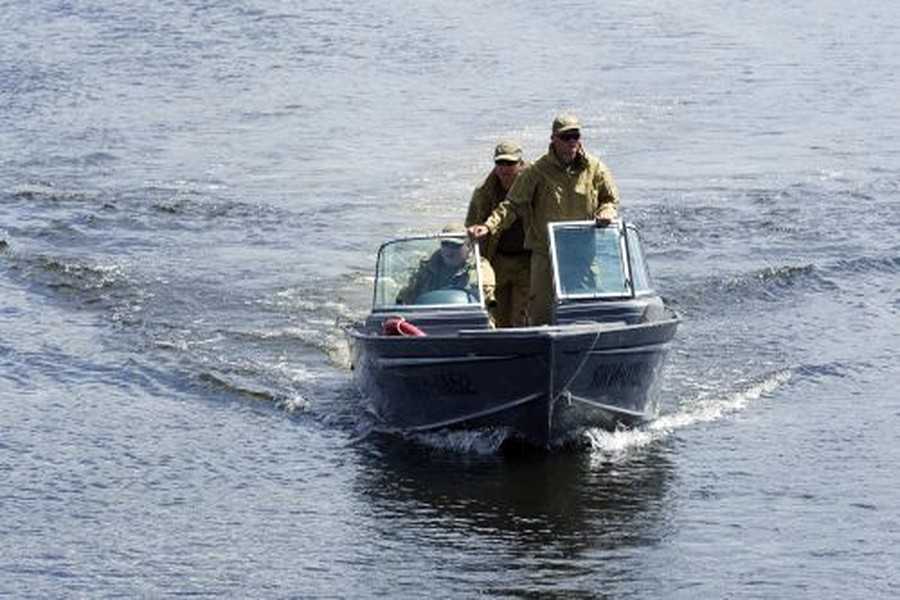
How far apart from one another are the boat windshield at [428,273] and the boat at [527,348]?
0.04ft

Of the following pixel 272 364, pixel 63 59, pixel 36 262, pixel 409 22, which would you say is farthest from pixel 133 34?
pixel 272 364

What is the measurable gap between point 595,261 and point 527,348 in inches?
59.5

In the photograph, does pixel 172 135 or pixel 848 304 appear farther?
pixel 172 135

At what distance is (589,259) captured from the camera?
17.7 metres

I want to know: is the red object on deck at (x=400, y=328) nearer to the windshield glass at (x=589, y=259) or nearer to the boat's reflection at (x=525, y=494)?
the boat's reflection at (x=525, y=494)

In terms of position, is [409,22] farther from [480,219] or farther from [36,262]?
[480,219]

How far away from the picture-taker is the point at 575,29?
41281 millimetres

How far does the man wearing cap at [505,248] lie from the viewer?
60.2 ft

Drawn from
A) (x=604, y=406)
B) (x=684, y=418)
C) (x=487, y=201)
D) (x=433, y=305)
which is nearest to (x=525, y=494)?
(x=604, y=406)

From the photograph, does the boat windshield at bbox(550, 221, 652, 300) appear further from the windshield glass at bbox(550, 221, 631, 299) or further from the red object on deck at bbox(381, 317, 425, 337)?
the red object on deck at bbox(381, 317, 425, 337)

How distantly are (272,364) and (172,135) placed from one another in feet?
42.6

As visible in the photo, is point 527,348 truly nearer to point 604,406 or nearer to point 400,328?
point 604,406

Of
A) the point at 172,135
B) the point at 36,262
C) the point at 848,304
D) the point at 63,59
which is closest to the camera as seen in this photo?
the point at 848,304

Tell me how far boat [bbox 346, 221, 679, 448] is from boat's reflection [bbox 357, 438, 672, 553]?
313 millimetres
